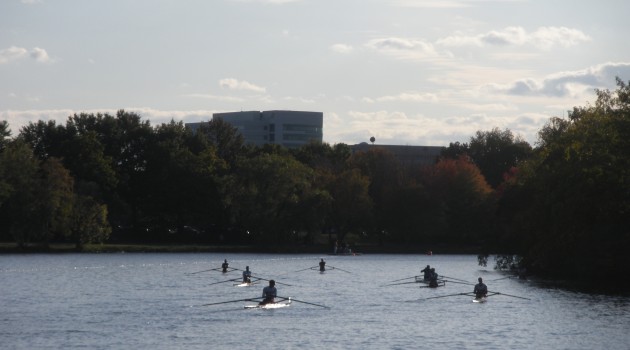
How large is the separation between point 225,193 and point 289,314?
214ft

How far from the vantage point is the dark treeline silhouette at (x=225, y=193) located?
322 ft

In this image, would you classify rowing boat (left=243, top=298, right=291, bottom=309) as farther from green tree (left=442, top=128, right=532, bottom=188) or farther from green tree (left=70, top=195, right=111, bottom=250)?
green tree (left=442, top=128, right=532, bottom=188)

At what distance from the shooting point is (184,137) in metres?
129

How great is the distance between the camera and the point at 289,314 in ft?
165

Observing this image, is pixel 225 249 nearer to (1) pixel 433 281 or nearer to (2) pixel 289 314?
(1) pixel 433 281

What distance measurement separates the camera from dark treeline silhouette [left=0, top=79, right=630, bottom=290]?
98.1m

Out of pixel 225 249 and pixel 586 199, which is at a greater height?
pixel 586 199

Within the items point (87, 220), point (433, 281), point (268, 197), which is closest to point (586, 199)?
point (433, 281)

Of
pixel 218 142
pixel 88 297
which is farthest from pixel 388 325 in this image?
pixel 218 142

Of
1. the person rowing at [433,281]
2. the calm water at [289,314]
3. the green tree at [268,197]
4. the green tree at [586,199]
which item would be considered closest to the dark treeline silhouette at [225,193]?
the green tree at [268,197]

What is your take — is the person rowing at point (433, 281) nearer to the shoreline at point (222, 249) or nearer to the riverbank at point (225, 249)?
the shoreline at point (222, 249)

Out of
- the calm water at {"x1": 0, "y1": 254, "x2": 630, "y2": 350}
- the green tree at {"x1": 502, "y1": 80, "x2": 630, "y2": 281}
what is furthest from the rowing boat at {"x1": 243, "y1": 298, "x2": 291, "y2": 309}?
the green tree at {"x1": 502, "y1": 80, "x2": 630, "y2": 281}

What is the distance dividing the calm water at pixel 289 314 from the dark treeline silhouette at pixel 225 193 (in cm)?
1840

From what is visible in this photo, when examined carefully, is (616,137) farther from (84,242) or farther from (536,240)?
(84,242)
